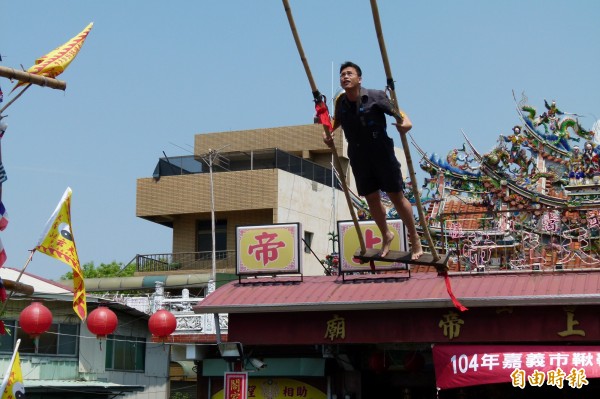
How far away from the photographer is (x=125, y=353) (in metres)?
24.3

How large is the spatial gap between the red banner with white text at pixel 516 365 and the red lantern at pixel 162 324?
517cm

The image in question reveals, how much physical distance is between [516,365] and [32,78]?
8.14 metres

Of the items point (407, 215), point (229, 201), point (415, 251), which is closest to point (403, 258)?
point (415, 251)

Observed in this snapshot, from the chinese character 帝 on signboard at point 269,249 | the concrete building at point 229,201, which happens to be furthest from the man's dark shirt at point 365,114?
the concrete building at point 229,201

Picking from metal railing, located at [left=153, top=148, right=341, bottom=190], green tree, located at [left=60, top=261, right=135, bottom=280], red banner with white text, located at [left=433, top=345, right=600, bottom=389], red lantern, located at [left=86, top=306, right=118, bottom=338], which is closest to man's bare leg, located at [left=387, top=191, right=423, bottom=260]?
red banner with white text, located at [left=433, top=345, right=600, bottom=389]

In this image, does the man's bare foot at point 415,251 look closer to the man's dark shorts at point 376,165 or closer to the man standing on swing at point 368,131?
the man standing on swing at point 368,131

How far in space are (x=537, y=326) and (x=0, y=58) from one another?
28.8 feet

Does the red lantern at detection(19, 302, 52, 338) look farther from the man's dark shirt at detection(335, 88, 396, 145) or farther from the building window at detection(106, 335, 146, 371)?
the man's dark shirt at detection(335, 88, 396, 145)

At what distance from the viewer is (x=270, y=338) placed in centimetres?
1666

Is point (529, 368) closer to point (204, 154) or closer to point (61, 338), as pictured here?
point (61, 338)

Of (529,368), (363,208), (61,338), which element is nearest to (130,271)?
(61,338)

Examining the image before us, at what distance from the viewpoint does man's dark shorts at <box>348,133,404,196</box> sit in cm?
816

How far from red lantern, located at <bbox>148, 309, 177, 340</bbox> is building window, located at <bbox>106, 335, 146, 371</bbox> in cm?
564

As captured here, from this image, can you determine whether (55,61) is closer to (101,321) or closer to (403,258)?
(403,258)
